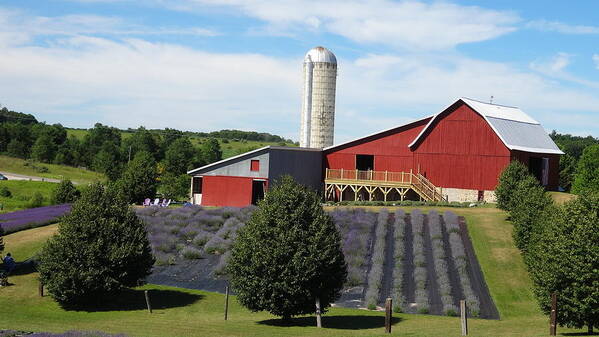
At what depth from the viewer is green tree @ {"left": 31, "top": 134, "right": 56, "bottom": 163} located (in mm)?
124188

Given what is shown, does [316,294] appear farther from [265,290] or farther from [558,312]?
[558,312]

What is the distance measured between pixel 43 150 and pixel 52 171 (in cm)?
970

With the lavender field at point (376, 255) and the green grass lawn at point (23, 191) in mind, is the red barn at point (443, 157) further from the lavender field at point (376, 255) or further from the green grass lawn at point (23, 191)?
the green grass lawn at point (23, 191)

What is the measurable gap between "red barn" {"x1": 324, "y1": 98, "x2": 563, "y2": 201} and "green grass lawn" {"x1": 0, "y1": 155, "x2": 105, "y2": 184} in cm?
5948

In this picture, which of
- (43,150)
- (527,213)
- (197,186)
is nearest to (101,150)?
(43,150)

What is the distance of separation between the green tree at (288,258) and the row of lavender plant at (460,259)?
26.0 ft

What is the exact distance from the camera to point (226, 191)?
57.2m

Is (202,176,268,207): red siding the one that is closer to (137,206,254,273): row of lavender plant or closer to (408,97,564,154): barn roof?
(137,206,254,273): row of lavender plant

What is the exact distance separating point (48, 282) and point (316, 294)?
12.8m

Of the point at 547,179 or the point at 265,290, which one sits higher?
the point at 547,179

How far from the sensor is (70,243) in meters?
31.9

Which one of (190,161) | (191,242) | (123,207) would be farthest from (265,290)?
(190,161)

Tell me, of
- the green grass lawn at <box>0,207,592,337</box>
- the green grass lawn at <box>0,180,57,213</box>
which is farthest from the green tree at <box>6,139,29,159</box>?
the green grass lawn at <box>0,207,592,337</box>

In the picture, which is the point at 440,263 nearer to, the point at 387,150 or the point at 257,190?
the point at 387,150
